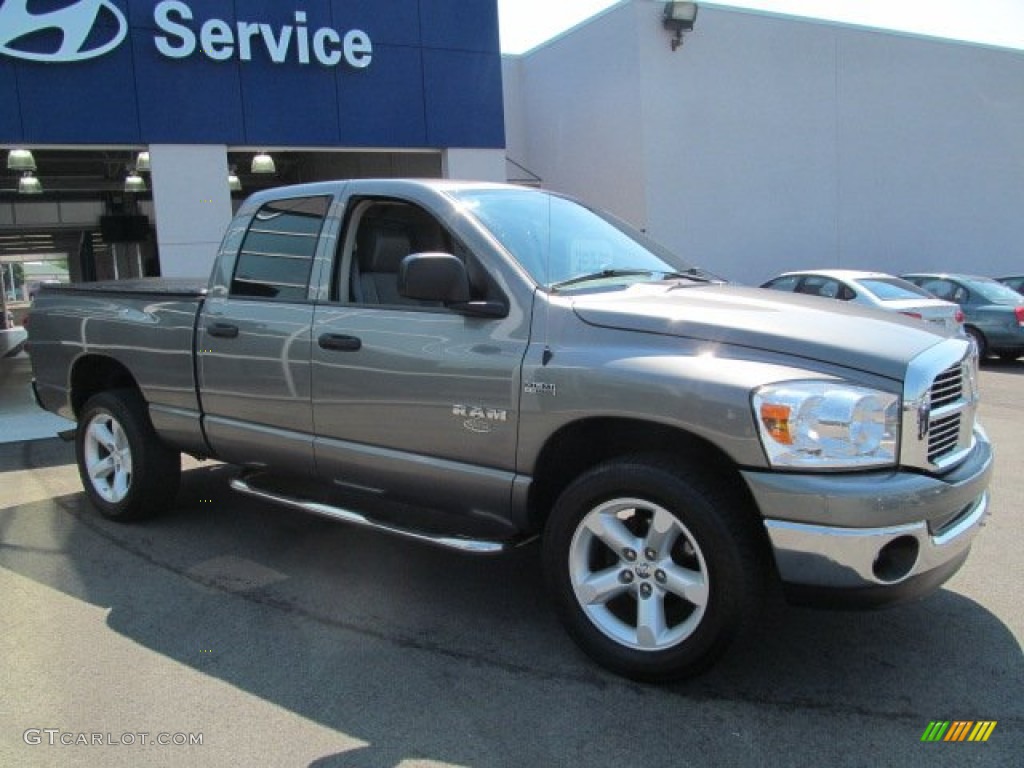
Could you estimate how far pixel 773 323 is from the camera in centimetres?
310

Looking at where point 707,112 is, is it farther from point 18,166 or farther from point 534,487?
point 534,487

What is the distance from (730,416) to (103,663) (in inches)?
107

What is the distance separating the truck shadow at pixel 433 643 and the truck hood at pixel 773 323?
1080 mm

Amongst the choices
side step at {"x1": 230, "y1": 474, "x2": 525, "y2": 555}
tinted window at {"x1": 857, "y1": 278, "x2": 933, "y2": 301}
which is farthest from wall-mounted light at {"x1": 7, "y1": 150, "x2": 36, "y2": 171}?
tinted window at {"x1": 857, "y1": 278, "x2": 933, "y2": 301}

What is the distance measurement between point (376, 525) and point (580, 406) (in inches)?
47.2

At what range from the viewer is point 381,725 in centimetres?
296

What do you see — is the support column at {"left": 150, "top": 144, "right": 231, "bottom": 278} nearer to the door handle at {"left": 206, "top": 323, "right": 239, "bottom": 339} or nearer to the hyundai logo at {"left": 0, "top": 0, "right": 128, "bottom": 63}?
the hyundai logo at {"left": 0, "top": 0, "right": 128, "bottom": 63}

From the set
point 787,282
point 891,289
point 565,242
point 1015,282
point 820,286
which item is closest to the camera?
point 565,242

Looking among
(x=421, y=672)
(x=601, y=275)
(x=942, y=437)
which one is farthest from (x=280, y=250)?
(x=942, y=437)

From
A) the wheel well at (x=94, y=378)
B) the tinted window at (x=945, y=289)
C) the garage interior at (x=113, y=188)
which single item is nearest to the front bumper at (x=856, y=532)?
the wheel well at (x=94, y=378)

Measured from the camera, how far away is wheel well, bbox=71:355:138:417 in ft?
18.0

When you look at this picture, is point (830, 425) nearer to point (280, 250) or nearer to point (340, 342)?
point (340, 342)

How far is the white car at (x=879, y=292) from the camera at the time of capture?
1077 cm

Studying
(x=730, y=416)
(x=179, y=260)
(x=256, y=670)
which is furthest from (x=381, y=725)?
→ (x=179, y=260)
